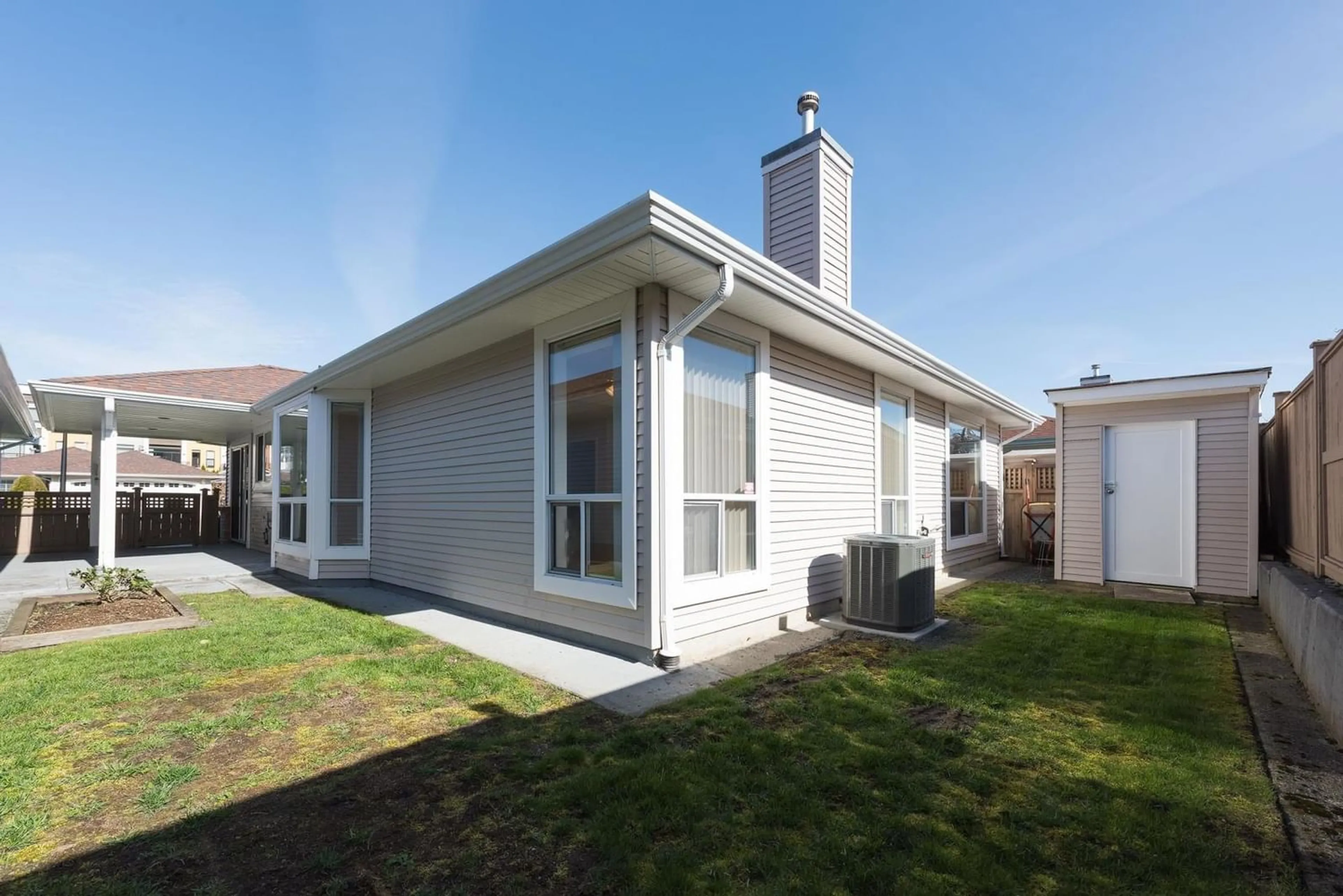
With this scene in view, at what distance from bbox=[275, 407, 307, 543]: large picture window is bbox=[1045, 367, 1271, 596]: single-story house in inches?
402

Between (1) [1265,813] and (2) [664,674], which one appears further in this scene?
(2) [664,674]

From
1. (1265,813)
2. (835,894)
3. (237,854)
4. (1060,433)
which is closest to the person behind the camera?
(835,894)

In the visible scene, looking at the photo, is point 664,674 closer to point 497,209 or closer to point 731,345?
point 731,345

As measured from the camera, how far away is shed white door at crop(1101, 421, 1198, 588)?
731 centimetres

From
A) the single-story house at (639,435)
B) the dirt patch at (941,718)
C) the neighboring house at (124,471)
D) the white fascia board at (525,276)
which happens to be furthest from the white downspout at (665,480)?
the neighboring house at (124,471)

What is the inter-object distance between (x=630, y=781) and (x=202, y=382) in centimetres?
1161

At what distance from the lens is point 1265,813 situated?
2330 millimetres

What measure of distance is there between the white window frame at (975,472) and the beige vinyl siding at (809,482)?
258 centimetres

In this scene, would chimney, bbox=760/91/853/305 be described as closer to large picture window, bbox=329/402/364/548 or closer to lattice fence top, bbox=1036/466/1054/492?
large picture window, bbox=329/402/364/548

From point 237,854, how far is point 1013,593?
7787 mm

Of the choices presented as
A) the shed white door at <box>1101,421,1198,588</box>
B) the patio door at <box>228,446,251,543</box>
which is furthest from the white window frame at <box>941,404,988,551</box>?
the patio door at <box>228,446,251,543</box>

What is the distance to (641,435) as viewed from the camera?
14.3 feet

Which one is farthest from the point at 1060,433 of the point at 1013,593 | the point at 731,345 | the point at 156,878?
the point at 156,878

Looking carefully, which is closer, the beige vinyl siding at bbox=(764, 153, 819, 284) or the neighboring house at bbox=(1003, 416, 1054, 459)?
the beige vinyl siding at bbox=(764, 153, 819, 284)
